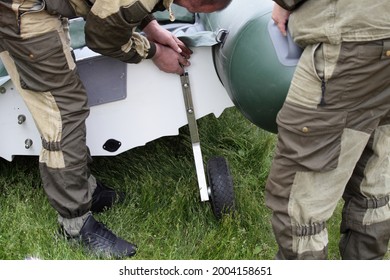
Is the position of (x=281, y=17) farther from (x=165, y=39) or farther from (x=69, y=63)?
(x=69, y=63)

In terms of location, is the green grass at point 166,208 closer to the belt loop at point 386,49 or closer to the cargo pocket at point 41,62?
the cargo pocket at point 41,62

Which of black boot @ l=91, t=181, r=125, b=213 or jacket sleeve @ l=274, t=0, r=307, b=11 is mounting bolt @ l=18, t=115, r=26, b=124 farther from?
jacket sleeve @ l=274, t=0, r=307, b=11

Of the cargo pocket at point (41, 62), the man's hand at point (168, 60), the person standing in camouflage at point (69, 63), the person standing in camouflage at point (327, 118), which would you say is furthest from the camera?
the man's hand at point (168, 60)

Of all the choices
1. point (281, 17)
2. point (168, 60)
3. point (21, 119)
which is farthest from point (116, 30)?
point (21, 119)

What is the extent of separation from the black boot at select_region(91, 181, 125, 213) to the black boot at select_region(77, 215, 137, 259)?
0.94ft

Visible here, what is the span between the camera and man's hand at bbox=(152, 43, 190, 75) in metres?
3.06

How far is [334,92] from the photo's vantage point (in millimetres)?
2303

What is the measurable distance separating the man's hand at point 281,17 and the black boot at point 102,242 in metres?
1.22

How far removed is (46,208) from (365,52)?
1.82 meters

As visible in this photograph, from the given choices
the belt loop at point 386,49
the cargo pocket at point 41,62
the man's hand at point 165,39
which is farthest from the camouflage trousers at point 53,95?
the belt loop at point 386,49

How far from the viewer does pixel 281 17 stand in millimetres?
2547

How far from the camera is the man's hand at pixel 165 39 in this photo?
3066mm
